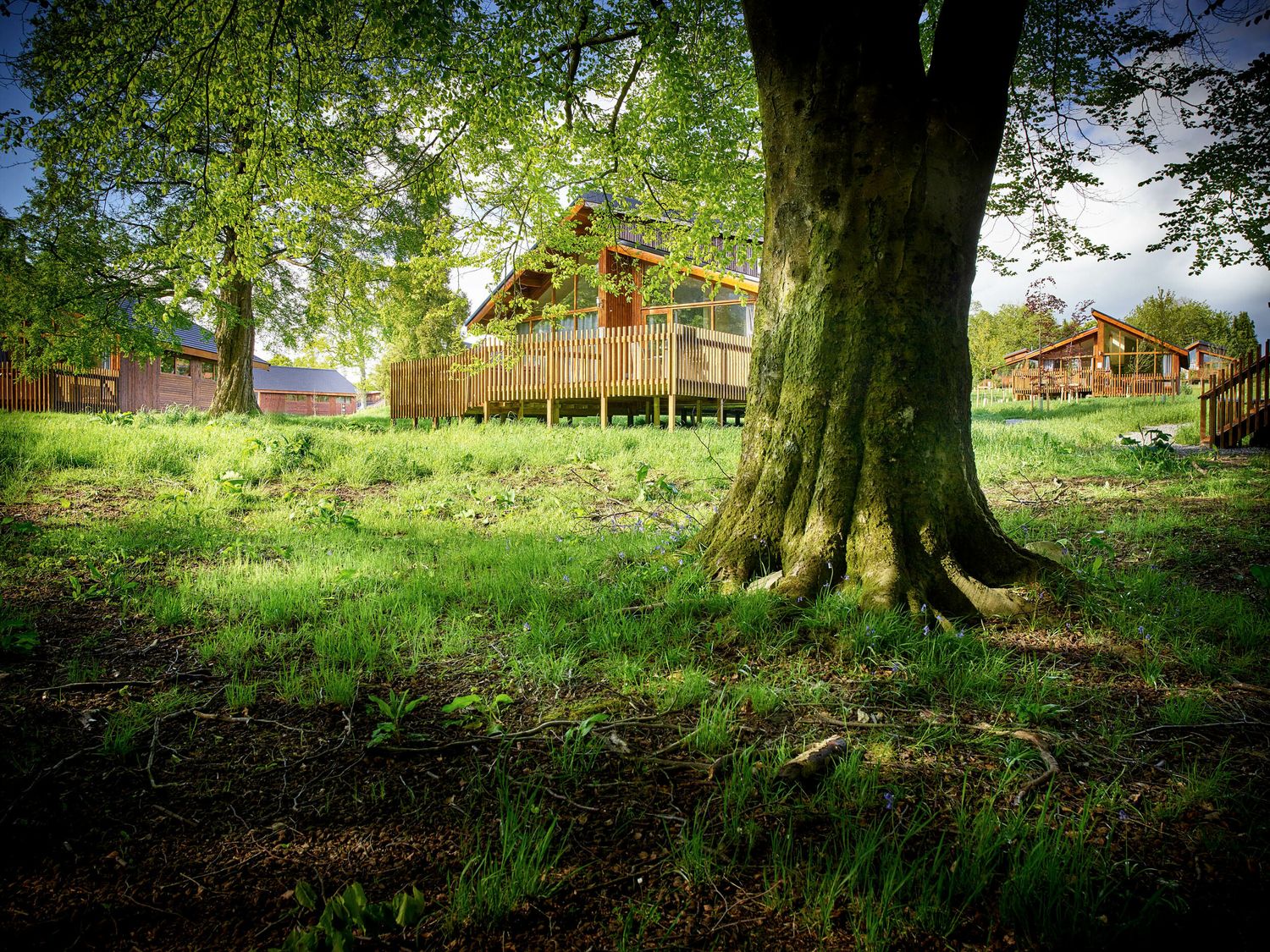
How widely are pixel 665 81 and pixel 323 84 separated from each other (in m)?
3.50

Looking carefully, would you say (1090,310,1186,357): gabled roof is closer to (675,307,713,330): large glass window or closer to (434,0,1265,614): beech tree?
(675,307,713,330): large glass window

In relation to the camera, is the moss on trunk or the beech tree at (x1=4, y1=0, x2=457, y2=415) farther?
the moss on trunk

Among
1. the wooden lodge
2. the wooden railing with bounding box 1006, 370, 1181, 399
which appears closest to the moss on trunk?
the wooden lodge

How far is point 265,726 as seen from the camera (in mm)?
2121

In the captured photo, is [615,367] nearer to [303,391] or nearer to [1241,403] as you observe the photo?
[1241,403]

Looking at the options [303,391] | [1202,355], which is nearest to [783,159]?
[1202,355]

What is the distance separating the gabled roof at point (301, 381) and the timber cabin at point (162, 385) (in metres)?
0.07

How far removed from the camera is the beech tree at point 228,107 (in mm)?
4801

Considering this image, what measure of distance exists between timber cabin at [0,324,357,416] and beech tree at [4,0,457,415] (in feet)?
32.7

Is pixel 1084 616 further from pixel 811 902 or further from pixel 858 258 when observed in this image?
pixel 811 902

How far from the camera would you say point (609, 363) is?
517 inches

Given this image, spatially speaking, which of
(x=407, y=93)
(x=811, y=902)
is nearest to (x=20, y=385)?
(x=407, y=93)

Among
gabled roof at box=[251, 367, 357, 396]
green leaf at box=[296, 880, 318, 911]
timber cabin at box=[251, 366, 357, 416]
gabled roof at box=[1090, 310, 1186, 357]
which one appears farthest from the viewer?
gabled roof at box=[251, 367, 357, 396]

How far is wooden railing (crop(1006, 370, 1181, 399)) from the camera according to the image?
3088 cm
